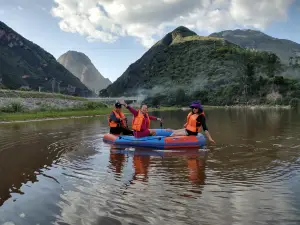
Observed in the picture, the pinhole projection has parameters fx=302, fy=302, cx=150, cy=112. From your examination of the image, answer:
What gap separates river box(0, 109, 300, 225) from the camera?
5.88m

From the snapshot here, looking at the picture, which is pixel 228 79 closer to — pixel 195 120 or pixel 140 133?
pixel 140 133

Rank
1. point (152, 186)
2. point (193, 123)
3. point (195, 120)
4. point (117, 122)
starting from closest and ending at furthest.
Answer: point (152, 186)
point (195, 120)
point (193, 123)
point (117, 122)

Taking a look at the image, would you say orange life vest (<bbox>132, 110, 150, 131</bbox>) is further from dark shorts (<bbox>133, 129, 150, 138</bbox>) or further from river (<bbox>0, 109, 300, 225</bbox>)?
river (<bbox>0, 109, 300, 225</bbox>)

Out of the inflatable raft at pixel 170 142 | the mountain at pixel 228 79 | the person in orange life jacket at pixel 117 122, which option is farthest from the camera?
the mountain at pixel 228 79

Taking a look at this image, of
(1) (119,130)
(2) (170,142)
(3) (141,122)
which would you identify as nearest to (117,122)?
(1) (119,130)

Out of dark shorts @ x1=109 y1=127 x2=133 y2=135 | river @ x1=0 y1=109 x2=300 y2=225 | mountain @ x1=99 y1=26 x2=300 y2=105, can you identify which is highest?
mountain @ x1=99 y1=26 x2=300 y2=105

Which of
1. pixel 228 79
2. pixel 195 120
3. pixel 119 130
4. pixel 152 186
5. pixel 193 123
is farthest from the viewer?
pixel 228 79

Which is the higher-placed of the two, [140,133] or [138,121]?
[138,121]

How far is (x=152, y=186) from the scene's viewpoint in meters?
7.88

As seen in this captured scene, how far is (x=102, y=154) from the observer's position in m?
12.8

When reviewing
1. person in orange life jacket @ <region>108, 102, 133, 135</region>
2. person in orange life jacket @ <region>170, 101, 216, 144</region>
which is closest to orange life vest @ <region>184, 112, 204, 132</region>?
person in orange life jacket @ <region>170, 101, 216, 144</region>

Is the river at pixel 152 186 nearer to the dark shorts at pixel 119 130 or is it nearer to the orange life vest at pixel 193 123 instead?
the orange life vest at pixel 193 123

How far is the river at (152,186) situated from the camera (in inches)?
231

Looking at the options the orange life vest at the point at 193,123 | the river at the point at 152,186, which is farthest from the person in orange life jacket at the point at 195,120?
the river at the point at 152,186
